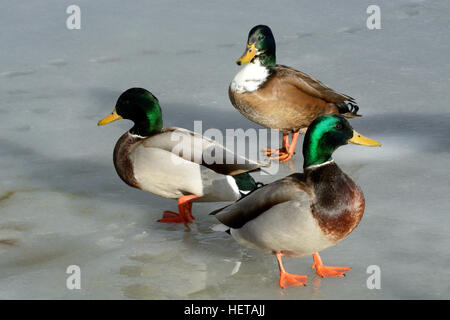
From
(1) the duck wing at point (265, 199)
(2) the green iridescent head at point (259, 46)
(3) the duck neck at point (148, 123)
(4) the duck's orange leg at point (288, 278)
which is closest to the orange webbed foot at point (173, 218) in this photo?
(3) the duck neck at point (148, 123)

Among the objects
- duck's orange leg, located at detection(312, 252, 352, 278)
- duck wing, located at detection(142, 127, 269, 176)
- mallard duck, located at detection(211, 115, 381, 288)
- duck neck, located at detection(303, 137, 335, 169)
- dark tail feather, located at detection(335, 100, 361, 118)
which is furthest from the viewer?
dark tail feather, located at detection(335, 100, 361, 118)

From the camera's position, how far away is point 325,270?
3.87m

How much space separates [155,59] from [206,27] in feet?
3.22

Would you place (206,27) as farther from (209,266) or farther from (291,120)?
(209,266)

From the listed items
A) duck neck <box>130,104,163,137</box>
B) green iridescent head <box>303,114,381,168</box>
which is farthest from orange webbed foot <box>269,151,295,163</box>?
green iridescent head <box>303,114,381,168</box>

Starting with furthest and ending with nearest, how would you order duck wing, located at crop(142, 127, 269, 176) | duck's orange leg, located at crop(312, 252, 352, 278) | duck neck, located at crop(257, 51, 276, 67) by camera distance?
duck neck, located at crop(257, 51, 276, 67) → duck wing, located at crop(142, 127, 269, 176) → duck's orange leg, located at crop(312, 252, 352, 278)

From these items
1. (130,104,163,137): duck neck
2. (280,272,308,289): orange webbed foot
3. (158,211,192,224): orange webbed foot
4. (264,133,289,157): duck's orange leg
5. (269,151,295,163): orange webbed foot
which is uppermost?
(130,104,163,137): duck neck

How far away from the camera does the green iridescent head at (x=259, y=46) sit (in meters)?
5.52

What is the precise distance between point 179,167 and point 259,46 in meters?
1.46

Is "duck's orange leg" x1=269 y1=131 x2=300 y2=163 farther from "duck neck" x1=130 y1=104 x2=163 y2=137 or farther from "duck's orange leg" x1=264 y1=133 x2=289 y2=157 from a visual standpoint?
"duck neck" x1=130 y1=104 x2=163 y2=137

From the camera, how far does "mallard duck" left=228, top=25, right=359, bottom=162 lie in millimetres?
5430

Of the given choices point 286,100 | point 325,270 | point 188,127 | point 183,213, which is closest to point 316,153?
point 325,270

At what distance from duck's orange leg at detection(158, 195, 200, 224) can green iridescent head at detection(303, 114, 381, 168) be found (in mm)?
973

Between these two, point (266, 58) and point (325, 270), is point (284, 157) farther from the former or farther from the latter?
point (325, 270)
